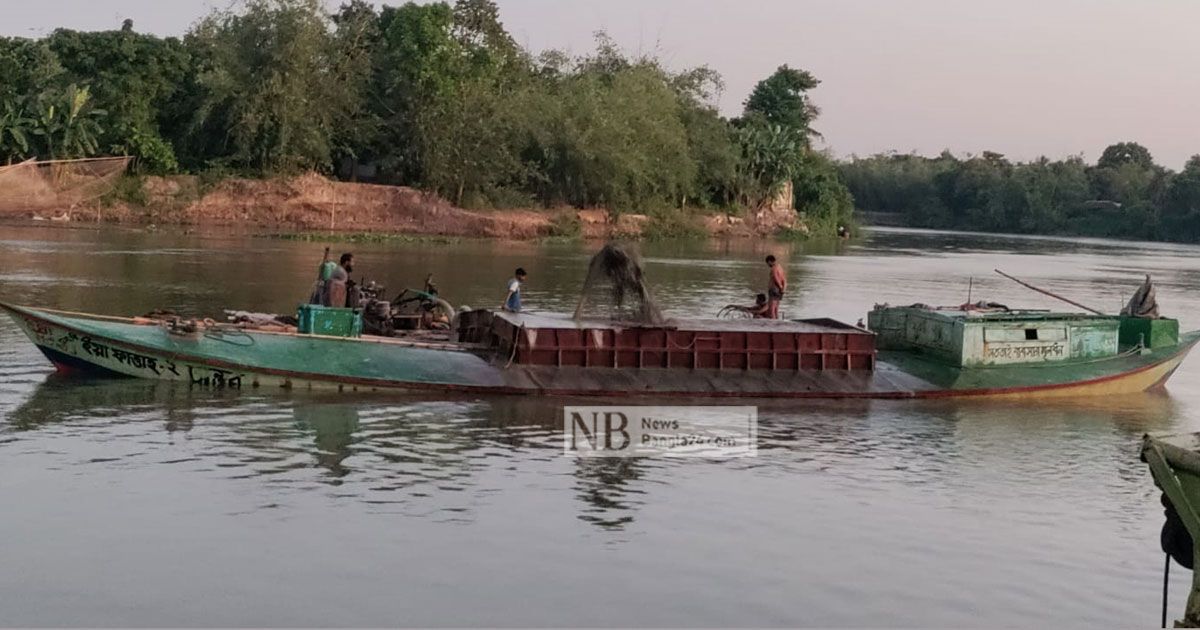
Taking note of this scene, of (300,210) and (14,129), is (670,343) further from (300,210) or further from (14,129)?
(14,129)

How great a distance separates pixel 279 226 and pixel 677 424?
4500cm

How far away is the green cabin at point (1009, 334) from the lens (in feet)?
69.1

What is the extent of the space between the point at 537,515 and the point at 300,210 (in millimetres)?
50321

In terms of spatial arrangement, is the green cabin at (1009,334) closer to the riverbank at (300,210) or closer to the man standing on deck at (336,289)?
the man standing on deck at (336,289)

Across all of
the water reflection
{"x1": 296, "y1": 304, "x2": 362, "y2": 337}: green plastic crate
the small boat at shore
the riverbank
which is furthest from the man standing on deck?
the riverbank

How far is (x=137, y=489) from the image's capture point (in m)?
13.5

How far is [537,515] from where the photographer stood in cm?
1336

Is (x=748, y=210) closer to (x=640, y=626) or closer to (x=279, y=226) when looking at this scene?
(x=279, y=226)

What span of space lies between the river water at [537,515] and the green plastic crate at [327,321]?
3.10 feet

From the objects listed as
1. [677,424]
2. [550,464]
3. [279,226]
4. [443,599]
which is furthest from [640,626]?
[279,226]

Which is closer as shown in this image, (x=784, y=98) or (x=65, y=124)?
(x=65, y=124)

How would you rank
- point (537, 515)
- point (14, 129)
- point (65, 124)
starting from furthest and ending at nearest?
point (65, 124) < point (14, 129) < point (537, 515)

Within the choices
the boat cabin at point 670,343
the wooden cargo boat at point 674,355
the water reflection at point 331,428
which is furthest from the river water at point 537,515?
the boat cabin at point 670,343

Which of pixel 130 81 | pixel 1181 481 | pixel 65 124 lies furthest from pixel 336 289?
pixel 130 81
